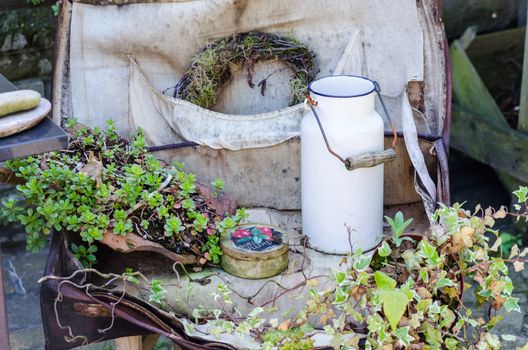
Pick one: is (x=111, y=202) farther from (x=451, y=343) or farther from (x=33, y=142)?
(x=451, y=343)

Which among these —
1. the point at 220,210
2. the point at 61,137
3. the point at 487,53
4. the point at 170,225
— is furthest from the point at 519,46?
the point at 61,137

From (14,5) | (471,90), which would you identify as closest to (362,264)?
(471,90)

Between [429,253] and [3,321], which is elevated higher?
[429,253]

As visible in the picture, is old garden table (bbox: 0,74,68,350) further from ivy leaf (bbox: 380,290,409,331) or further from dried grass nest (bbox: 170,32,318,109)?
dried grass nest (bbox: 170,32,318,109)

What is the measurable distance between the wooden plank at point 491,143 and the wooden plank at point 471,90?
0.20 ft

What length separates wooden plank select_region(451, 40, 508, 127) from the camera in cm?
417

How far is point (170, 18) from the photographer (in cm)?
307

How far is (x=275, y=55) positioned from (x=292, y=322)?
3.86ft

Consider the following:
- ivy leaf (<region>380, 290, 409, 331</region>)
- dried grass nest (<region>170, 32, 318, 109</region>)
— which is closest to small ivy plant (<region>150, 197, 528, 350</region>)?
ivy leaf (<region>380, 290, 409, 331</region>)

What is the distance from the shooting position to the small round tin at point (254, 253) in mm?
2477

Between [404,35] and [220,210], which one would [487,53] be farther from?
[220,210]

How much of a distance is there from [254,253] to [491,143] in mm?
2025

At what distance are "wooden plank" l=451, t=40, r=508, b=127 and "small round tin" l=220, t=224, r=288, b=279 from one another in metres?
1.95

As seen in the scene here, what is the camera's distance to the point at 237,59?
308 cm
